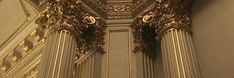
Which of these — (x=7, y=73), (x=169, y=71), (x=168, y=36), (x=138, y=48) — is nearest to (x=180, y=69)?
(x=169, y=71)

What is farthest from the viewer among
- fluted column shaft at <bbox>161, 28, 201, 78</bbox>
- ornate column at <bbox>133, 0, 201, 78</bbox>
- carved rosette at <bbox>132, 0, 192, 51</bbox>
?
carved rosette at <bbox>132, 0, 192, 51</bbox>

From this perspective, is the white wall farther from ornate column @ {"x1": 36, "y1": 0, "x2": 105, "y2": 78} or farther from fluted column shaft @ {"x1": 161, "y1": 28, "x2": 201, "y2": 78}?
ornate column @ {"x1": 36, "y1": 0, "x2": 105, "y2": 78}

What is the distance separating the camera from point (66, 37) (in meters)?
6.61

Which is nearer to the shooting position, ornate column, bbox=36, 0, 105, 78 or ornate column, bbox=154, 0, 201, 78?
ornate column, bbox=154, 0, 201, 78

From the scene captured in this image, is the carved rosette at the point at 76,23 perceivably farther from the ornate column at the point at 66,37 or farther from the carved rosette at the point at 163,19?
the carved rosette at the point at 163,19

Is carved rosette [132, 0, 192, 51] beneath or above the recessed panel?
above

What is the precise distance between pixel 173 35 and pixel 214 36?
0.61 m

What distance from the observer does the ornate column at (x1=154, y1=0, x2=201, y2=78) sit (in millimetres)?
6012

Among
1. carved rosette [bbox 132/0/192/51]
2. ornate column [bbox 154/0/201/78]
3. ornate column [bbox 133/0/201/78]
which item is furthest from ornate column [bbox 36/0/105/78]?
ornate column [bbox 154/0/201/78]

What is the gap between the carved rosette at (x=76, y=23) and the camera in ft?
22.3

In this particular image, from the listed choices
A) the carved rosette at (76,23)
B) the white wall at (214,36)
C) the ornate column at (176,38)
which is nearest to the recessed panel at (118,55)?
the carved rosette at (76,23)

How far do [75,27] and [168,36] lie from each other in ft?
4.57

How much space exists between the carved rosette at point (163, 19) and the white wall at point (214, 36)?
177mm

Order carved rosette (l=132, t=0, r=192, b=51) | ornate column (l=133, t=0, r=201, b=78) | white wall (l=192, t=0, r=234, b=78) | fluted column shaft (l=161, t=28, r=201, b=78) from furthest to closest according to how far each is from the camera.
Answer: carved rosette (l=132, t=0, r=192, b=51) → white wall (l=192, t=0, r=234, b=78) → ornate column (l=133, t=0, r=201, b=78) → fluted column shaft (l=161, t=28, r=201, b=78)
